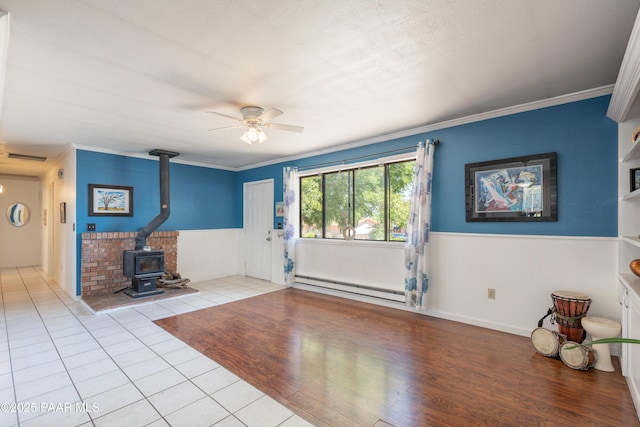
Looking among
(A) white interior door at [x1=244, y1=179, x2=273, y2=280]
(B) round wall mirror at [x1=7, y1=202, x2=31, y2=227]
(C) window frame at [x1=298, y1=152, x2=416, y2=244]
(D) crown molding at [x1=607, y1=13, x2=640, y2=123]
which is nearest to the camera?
(D) crown molding at [x1=607, y1=13, x2=640, y2=123]

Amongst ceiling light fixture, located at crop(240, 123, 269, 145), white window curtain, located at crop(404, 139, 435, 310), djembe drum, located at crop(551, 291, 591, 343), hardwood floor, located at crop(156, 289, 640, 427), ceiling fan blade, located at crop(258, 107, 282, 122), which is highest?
ceiling fan blade, located at crop(258, 107, 282, 122)

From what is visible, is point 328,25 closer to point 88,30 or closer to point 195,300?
point 88,30

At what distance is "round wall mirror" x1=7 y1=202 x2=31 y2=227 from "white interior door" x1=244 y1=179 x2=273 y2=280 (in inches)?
238

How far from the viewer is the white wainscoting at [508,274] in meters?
2.83

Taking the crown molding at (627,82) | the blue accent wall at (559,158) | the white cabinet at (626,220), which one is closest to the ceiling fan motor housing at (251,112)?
the blue accent wall at (559,158)

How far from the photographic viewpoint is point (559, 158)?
3.02 m

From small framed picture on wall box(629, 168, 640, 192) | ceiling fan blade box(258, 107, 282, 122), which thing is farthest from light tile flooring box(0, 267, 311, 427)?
small framed picture on wall box(629, 168, 640, 192)

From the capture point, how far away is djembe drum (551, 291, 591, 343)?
2.69m

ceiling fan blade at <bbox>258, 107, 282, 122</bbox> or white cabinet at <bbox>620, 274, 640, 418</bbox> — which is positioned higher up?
ceiling fan blade at <bbox>258, 107, 282, 122</bbox>

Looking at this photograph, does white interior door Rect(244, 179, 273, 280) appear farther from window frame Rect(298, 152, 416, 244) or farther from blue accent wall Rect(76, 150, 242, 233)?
window frame Rect(298, 152, 416, 244)

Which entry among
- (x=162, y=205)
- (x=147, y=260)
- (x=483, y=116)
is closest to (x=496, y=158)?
(x=483, y=116)

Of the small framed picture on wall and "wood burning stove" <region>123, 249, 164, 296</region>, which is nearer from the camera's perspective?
the small framed picture on wall

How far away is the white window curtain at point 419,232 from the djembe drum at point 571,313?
1323 millimetres

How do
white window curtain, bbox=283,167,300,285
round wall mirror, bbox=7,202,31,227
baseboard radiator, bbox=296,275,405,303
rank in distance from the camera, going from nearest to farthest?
1. baseboard radiator, bbox=296,275,405,303
2. white window curtain, bbox=283,167,300,285
3. round wall mirror, bbox=7,202,31,227
